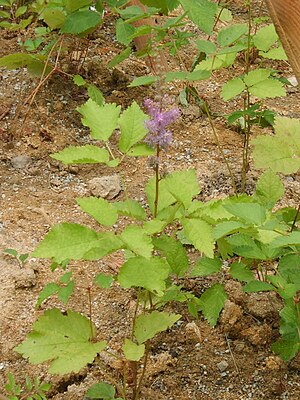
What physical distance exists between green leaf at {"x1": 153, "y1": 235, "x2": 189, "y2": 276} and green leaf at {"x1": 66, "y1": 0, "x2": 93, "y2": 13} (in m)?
1.28

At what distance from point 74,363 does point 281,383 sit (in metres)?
0.64

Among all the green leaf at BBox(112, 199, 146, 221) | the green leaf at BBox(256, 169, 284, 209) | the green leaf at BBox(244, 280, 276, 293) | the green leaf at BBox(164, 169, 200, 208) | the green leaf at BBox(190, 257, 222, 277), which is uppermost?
the green leaf at BBox(164, 169, 200, 208)

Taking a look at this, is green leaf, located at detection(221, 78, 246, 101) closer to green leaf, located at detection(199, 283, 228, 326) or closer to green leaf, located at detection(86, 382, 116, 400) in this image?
green leaf, located at detection(199, 283, 228, 326)

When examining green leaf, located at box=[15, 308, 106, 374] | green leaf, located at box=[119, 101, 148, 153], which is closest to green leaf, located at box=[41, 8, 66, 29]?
green leaf, located at box=[119, 101, 148, 153]

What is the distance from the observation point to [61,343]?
172 centimetres

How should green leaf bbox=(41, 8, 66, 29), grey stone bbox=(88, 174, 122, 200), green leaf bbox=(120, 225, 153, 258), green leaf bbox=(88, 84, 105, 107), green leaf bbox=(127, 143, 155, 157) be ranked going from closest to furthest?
green leaf bbox=(120, 225, 153, 258) → green leaf bbox=(127, 143, 155, 157) → grey stone bbox=(88, 174, 122, 200) → green leaf bbox=(41, 8, 66, 29) → green leaf bbox=(88, 84, 105, 107)

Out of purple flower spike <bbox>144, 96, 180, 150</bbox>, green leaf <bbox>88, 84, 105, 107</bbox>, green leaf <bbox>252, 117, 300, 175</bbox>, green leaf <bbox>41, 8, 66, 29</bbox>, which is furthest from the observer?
A: green leaf <bbox>88, 84, 105, 107</bbox>

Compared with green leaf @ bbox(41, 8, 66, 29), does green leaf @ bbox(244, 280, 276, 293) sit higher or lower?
lower

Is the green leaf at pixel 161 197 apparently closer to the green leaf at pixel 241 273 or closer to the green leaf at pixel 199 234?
the green leaf at pixel 199 234

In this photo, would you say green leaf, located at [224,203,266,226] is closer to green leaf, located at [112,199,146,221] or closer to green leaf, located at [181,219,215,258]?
green leaf, located at [181,219,215,258]

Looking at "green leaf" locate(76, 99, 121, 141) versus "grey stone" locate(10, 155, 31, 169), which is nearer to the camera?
"green leaf" locate(76, 99, 121, 141)

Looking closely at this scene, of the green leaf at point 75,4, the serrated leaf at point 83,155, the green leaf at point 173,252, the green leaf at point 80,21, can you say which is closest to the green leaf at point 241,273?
the green leaf at point 173,252

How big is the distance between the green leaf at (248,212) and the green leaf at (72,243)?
0.26m

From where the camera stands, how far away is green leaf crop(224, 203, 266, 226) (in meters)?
1.56
